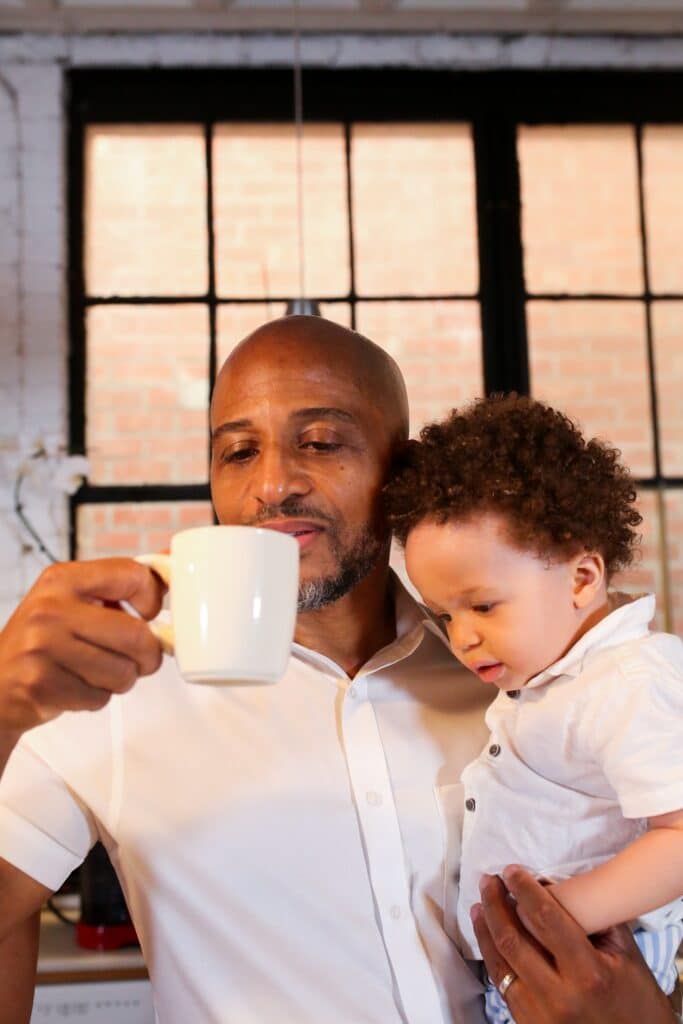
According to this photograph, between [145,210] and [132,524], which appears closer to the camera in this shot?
[132,524]

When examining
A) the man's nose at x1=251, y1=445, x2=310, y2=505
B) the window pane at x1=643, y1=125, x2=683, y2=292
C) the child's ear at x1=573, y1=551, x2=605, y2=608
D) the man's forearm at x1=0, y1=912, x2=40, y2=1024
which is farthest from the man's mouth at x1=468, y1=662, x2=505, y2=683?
the window pane at x1=643, y1=125, x2=683, y2=292

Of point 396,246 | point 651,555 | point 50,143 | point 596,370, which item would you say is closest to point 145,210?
point 50,143

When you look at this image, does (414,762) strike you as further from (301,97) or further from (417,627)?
(301,97)

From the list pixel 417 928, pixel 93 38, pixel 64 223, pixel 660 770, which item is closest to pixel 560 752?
pixel 660 770

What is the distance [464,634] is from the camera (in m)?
1.25

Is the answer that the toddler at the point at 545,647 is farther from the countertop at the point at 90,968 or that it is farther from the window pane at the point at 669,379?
the window pane at the point at 669,379

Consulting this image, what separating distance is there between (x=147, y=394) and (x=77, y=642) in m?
2.36

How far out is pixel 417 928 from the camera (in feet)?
4.12

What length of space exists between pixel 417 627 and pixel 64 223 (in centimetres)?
213

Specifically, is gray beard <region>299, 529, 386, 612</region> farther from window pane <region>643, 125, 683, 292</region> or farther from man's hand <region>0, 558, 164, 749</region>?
window pane <region>643, 125, 683, 292</region>

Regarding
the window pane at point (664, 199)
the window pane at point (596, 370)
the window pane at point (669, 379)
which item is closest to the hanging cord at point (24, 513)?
the window pane at point (596, 370)

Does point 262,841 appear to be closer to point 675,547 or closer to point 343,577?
point 343,577

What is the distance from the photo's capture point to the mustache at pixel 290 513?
139cm

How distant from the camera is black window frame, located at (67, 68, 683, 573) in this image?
10.6 ft
